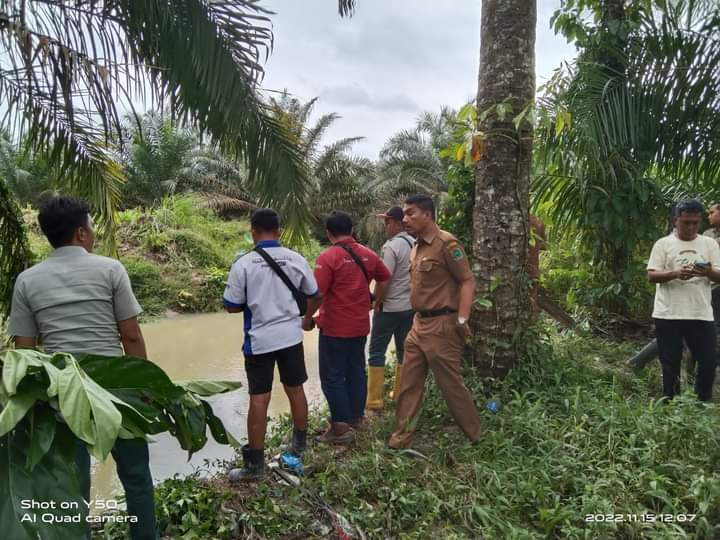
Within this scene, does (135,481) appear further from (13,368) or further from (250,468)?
(13,368)

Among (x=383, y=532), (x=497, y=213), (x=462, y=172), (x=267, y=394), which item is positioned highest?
(x=462, y=172)

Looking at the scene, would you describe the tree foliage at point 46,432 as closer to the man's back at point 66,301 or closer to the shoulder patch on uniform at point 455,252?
the man's back at point 66,301

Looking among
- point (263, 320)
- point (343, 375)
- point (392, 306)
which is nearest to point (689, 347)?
point (392, 306)

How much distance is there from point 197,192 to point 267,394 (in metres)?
16.5

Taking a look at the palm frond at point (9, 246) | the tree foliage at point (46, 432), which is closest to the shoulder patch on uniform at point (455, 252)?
the tree foliage at point (46, 432)

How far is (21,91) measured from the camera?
10.1 feet

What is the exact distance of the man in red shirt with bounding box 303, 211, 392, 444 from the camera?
369cm

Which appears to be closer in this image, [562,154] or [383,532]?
[383,532]

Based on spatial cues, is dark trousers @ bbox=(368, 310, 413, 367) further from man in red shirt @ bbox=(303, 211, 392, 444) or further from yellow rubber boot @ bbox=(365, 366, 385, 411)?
man in red shirt @ bbox=(303, 211, 392, 444)

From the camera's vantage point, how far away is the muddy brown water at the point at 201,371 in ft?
12.5

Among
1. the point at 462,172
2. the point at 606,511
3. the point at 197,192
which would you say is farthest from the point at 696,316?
the point at 197,192

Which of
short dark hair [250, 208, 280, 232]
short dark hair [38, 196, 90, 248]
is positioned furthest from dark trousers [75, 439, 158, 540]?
short dark hair [250, 208, 280, 232]

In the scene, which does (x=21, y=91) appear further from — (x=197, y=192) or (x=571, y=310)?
(x=197, y=192)

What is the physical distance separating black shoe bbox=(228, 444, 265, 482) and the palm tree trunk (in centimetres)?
191
